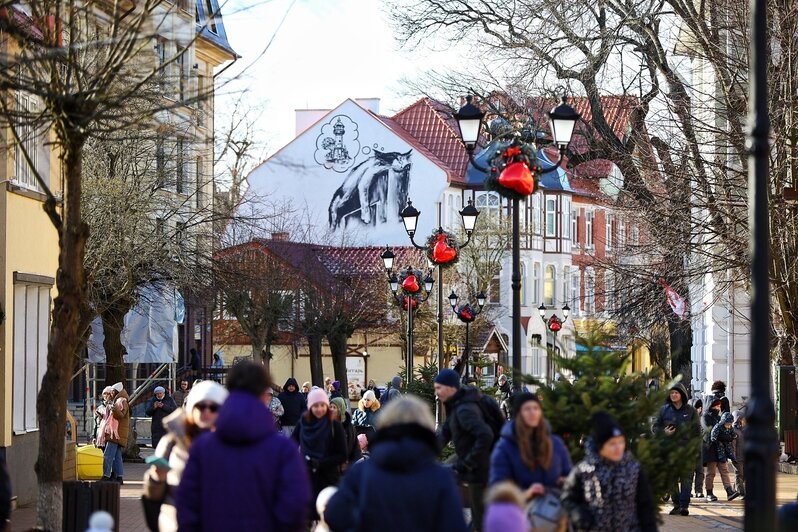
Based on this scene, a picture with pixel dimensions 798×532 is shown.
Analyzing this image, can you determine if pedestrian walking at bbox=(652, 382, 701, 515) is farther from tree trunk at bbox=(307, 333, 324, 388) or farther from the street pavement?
tree trunk at bbox=(307, 333, 324, 388)

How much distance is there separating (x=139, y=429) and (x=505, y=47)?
39.6 ft

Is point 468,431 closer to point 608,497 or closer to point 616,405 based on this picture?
point 616,405

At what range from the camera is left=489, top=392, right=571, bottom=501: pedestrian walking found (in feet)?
32.3

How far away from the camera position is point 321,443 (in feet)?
46.5

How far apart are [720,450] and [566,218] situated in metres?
62.2

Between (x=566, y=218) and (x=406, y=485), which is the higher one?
(x=566, y=218)

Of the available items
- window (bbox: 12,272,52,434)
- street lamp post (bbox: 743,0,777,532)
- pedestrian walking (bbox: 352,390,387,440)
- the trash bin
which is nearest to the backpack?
street lamp post (bbox: 743,0,777,532)

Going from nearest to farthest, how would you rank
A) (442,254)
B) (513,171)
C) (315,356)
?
(513,171) → (442,254) → (315,356)

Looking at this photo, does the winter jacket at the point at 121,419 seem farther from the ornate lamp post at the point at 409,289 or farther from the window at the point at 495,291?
the window at the point at 495,291

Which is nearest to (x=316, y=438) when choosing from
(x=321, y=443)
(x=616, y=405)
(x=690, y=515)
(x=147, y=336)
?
(x=321, y=443)

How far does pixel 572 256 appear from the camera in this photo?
280 ft

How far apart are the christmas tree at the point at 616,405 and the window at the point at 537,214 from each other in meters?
68.5

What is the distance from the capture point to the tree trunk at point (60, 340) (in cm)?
1316

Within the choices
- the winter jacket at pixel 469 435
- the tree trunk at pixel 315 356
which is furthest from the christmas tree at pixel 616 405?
the tree trunk at pixel 315 356
